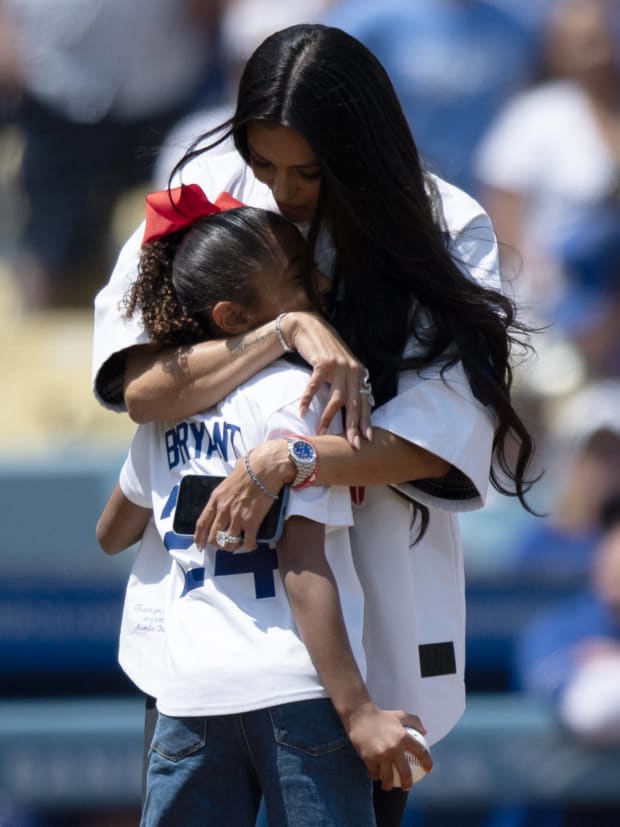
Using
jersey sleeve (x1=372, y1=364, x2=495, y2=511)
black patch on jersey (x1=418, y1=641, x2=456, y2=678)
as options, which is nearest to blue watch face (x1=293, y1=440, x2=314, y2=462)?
jersey sleeve (x1=372, y1=364, x2=495, y2=511)

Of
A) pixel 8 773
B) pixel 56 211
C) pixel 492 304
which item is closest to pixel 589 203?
pixel 56 211

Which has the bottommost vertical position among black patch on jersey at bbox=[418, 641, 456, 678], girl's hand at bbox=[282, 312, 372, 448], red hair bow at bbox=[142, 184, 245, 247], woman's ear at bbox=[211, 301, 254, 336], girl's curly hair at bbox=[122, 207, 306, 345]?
black patch on jersey at bbox=[418, 641, 456, 678]

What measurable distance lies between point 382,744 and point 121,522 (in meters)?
0.55

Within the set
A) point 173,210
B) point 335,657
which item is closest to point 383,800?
Answer: point 335,657

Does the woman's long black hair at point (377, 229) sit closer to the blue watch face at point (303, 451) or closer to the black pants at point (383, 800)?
the blue watch face at point (303, 451)

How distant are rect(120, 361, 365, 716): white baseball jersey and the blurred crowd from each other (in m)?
2.64

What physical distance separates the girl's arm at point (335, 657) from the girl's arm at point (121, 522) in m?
0.35

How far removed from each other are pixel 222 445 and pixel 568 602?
2761 mm

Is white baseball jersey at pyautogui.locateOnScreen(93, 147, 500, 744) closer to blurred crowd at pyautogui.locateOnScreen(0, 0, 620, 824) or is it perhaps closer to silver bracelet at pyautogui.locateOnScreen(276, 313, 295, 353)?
silver bracelet at pyautogui.locateOnScreen(276, 313, 295, 353)

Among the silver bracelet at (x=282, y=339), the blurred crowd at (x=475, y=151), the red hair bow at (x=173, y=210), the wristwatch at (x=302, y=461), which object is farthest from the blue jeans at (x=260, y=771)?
the blurred crowd at (x=475, y=151)

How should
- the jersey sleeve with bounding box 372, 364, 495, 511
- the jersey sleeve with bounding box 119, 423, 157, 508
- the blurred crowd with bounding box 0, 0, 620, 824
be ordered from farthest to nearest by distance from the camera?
the blurred crowd with bounding box 0, 0, 620, 824 < the jersey sleeve with bounding box 119, 423, 157, 508 < the jersey sleeve with bounding box 372, 364, 495, 511

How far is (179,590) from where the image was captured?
189 centimetres

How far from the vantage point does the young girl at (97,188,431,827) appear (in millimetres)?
1764

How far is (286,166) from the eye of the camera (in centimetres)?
194
